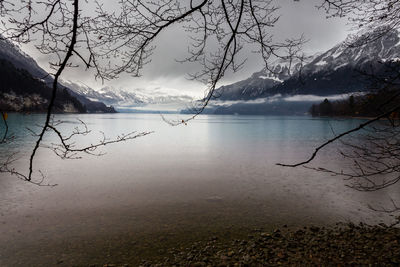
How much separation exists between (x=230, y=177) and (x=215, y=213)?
23.0ft

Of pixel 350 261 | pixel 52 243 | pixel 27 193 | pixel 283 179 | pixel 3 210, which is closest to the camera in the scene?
pixel 350 261

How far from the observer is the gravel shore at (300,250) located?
23.8ft

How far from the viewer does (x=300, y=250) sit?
7.99 meters

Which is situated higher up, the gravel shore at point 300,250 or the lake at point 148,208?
the gravel shore at point 300,250

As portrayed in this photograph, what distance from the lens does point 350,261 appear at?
7.16 meters

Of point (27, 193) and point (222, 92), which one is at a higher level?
point (222, 92)

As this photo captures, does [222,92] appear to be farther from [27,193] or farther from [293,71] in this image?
[27,193]

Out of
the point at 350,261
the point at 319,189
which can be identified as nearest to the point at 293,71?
the point at 350,261

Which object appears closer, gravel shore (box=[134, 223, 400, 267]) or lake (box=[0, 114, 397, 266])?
gravel shore (box=[134, 223, 400, 267])

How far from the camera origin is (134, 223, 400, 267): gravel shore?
7.26 m

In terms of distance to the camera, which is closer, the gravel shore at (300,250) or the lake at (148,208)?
the gravel shore at (300,250)

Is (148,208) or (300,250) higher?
(300,250)

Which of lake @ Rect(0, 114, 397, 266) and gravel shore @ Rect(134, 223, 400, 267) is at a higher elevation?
gravel shore @ Rect(134, 223, 400, 267)

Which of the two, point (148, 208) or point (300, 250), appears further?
point (148, 208)
